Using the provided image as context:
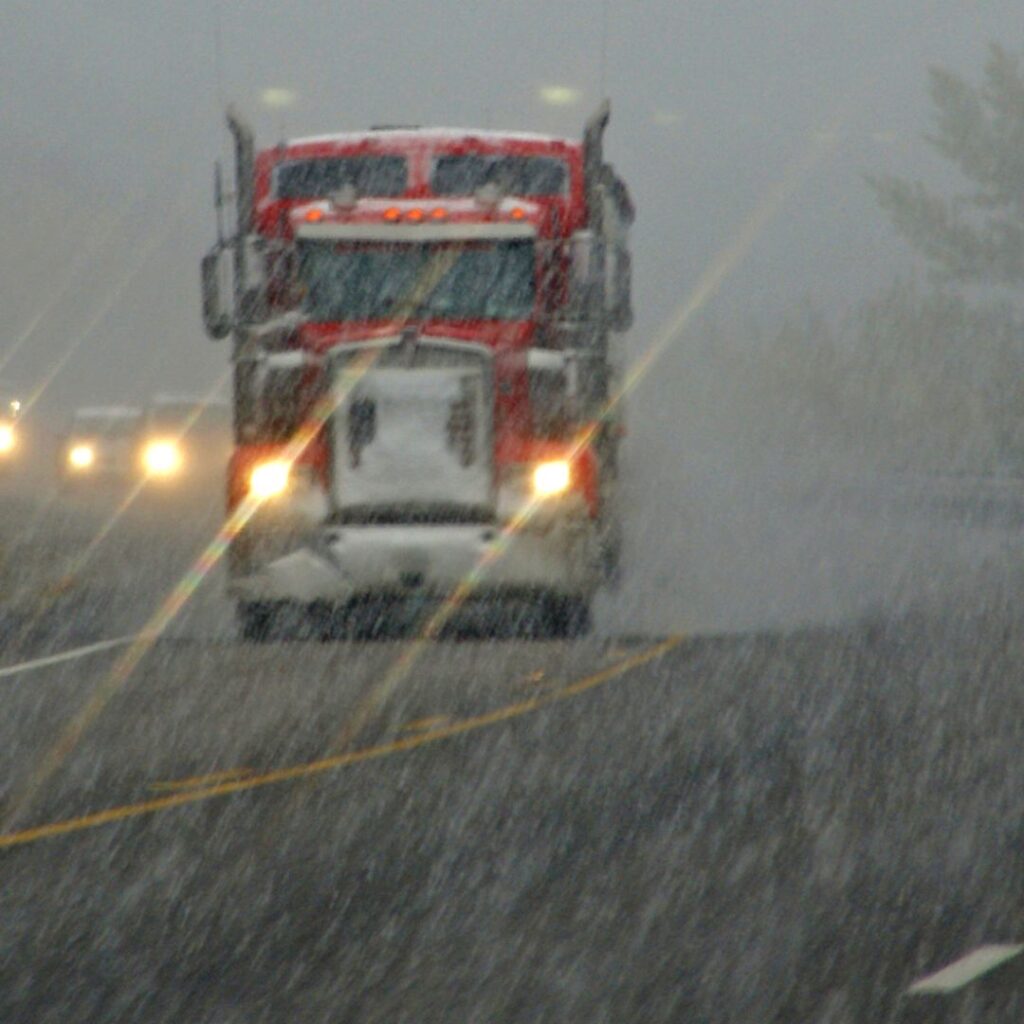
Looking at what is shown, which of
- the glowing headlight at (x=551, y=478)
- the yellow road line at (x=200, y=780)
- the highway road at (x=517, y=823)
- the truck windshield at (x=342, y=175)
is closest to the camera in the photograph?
the highway road at (x=517, y=823)

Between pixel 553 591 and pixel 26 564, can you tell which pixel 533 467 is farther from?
pixel 26 564

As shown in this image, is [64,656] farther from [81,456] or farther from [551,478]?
[81,456]

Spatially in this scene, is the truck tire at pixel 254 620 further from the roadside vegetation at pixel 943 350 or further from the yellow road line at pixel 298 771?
the roadside vegetation at pixel 943 350

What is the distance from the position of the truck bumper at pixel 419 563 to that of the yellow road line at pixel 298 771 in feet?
7.63

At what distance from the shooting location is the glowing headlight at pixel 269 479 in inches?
715

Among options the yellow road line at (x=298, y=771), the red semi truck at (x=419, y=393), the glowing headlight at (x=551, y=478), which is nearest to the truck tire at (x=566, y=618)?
the red semi truck at (x=419, y=393)

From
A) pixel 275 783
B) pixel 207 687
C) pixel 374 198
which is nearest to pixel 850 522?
pixel 374 198

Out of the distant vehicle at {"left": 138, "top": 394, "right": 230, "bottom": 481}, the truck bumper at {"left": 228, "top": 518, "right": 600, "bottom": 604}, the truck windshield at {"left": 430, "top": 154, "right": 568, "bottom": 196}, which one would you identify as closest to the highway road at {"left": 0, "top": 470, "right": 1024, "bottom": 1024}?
the truck bumper at {"left": 228, "top": 518, "right": 600, "bottom": 604}

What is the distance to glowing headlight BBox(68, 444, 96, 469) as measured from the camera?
2005 inches

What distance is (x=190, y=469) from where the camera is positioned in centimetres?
5059

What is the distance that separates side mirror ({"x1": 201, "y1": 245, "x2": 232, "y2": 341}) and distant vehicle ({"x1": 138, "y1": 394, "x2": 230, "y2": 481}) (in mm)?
31370

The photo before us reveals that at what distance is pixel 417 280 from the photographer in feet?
62.8

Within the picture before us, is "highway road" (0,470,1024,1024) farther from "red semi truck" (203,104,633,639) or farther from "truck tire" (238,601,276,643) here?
"red semi truck" (203,104,633,639)

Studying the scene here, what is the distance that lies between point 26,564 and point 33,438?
73371 mm
